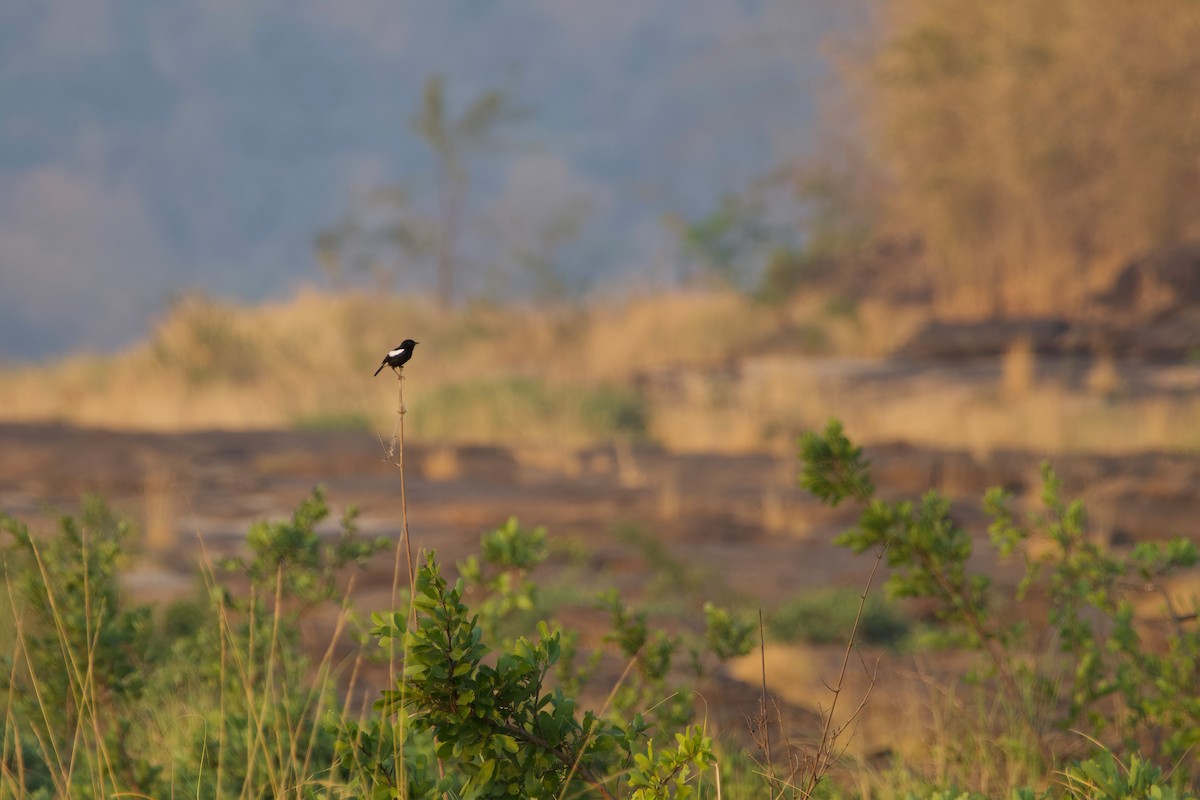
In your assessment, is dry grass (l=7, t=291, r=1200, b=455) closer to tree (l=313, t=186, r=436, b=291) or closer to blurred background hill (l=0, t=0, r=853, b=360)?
tree (l=313, t=186, r=436, b=291)

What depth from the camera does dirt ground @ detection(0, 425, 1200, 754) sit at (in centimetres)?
661

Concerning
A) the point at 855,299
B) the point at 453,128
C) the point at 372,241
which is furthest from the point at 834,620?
the point at 372,241

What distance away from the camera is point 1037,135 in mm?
17672

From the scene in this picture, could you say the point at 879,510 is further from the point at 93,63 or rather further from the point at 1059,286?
the point at 93,63

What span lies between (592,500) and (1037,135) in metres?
11.1

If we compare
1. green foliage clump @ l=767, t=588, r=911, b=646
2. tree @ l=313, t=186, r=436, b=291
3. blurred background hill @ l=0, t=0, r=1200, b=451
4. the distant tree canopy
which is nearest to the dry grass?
blurred background hill @ l=0, t=0, r=1200, b=451

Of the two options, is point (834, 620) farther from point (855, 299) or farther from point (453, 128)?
point (453, 128)

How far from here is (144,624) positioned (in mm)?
3502

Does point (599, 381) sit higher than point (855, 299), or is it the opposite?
point (855, 299)

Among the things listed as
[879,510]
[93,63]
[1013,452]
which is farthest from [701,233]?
[93,63]

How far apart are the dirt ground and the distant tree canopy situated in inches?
316

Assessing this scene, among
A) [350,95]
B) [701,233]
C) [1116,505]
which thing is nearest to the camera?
[1116,505]

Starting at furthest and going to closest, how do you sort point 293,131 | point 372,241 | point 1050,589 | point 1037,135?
point 293,131 < point 372,241 < point 1037,135 < point 1050,589

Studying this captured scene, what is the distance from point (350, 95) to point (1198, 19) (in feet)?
307
